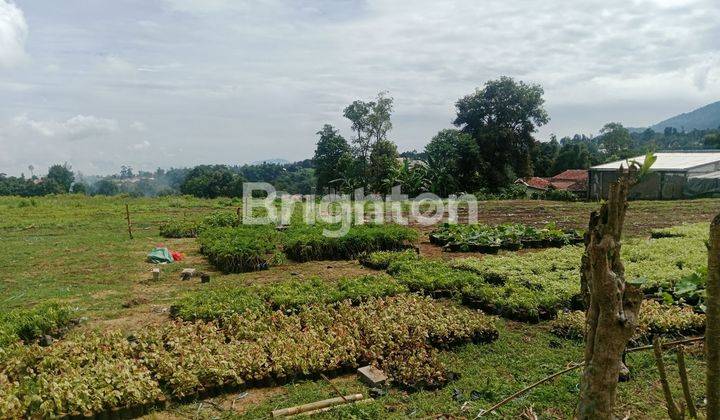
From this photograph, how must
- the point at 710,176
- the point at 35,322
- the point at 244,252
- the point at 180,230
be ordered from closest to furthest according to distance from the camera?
the point at 35,322 → the point at 244,252 → the point at 180,230 → the point at 710,176

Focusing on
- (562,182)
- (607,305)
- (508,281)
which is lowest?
(508,281)

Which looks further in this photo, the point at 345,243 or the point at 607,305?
the point at 345,243

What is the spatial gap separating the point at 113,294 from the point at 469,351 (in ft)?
23.8

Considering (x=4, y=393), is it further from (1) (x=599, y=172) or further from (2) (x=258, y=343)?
(1) (x=599, y=172)

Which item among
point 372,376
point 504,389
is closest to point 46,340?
point 372,376

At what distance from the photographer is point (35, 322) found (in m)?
7.30

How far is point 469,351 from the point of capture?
6863 millimetres

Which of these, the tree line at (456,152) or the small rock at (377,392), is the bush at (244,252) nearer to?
the small rock at (377,392)

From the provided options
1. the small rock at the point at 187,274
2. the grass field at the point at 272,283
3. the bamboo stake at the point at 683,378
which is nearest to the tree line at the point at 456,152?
the grass field at the point at 272,283

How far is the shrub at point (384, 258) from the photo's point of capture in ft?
40.4

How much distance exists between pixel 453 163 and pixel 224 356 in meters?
31.0

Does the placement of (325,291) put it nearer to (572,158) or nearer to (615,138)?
(572,158)

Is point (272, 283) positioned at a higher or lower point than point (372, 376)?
higher

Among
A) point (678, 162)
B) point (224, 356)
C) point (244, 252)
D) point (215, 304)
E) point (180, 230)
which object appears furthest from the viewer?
point (678, 162)
